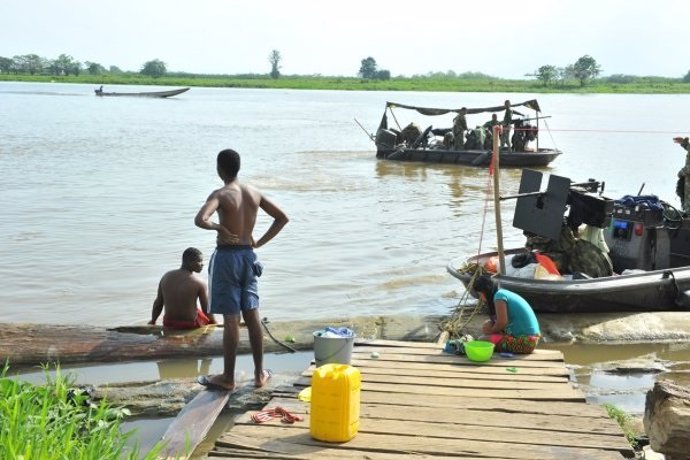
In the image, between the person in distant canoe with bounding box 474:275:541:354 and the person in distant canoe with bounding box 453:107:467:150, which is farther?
the person in distant canoe with bounding box 453:107:467:150

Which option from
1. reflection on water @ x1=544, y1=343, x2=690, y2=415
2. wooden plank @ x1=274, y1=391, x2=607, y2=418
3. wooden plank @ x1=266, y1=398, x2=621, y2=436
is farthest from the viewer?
reflection on water @ x1=544, y1=343, x2=690, y2=415

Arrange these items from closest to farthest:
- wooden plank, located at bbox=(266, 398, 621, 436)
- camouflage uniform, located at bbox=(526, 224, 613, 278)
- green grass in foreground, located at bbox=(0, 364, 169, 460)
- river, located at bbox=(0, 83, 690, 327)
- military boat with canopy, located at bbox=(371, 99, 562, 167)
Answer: green grass in foreground, located at bbox=(0, 364, 169, 460) < wooden plank, located at bbox=(266, 398, 621, 436) < camouflage uniform, located at bbox=(526, 224, 613, 278) < river, located at bbox=(0, 83, 690, 327) < military boat with canopy, located at bbox=(371, 99, 562, 167)

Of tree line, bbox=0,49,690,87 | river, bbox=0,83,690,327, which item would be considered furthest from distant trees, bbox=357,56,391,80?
river, bbox=0,83,690,327

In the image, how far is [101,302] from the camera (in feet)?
32.2

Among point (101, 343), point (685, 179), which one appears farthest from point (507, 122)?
point (101, 343)

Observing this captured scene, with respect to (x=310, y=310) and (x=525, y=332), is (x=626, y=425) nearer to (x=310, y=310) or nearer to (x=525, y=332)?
(x=525, y=332)

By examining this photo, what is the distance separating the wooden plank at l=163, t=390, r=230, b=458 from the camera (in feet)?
16.4

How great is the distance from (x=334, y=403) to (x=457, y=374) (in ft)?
4.86

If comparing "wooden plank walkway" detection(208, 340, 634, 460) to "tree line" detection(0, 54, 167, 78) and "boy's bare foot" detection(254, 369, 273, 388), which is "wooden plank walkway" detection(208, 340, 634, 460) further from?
"tree line" detection(0, 54, 167, 78)

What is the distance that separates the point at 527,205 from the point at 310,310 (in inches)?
114

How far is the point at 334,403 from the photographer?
4.22m

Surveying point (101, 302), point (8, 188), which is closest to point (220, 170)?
point (101, 302)

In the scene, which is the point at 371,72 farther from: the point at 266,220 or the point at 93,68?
the point at 266,220

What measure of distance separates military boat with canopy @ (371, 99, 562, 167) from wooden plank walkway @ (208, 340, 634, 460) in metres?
18.2
